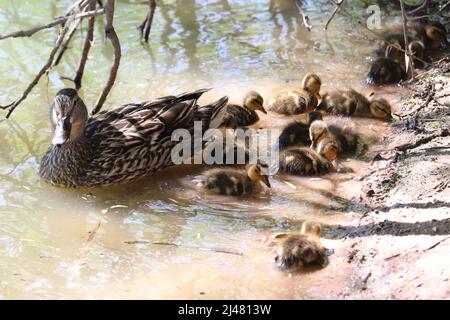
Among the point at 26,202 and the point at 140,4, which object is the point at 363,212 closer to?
the point at 26,202

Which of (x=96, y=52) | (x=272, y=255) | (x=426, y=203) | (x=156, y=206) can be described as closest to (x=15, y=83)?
(x=96, y=52)

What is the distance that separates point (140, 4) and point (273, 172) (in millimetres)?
3491

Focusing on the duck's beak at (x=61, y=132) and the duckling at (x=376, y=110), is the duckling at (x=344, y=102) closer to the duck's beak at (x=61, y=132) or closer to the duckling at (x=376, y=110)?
the duckling at (x=376, y=110)

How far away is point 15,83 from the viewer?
5.98 metres

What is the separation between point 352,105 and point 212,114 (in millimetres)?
1051

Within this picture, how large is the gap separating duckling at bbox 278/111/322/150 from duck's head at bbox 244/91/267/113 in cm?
36

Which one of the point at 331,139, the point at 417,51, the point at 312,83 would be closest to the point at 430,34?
the point at 417,51

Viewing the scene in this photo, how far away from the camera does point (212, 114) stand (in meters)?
5.19

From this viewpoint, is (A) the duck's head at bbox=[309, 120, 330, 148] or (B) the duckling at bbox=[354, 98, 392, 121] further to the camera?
(B) the duckling at bbox=[354, 98, 392, 121]

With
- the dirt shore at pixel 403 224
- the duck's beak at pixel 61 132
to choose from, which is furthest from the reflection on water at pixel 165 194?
the duck's beak at pixel 61 132

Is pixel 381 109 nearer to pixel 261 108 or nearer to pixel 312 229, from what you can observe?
pixel 261 108

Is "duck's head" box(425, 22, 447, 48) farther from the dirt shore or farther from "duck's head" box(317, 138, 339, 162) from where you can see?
"duck's head" box(317, 138, 339, 162)

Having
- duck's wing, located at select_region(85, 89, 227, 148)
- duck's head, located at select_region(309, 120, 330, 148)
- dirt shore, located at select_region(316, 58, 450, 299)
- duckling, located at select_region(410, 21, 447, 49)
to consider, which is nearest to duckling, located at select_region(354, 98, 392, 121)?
dirt shore, located at select_region(316, 58, 450, 299)

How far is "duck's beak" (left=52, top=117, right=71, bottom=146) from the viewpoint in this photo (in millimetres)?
4488
